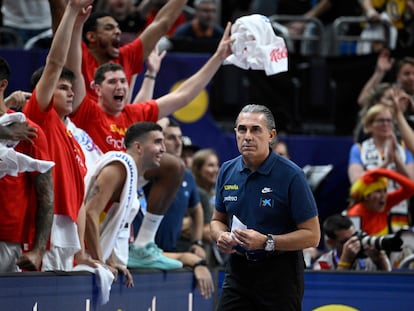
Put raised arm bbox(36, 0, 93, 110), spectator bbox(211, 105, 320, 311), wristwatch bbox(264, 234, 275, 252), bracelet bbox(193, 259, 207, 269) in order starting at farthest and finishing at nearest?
bracelet bbox(193, 259, 207, 269), raised arm bbox(36, 0, 93, 110), spectator bbox(211, 105, 320, 311), wristwatch bbox(264, 234, 275, 252)

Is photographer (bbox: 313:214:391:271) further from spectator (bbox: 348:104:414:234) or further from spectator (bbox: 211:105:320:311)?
spectator (bbox: 211:105:320:311)

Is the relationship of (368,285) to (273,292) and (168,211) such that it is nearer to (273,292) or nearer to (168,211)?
(168,211)

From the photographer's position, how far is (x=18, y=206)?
6.88 m

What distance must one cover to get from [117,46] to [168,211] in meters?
1.57

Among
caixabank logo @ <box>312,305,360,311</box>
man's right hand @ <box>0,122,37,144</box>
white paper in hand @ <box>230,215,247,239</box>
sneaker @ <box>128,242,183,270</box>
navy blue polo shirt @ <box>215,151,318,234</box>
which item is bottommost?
caixabank logo @ <box>312,305,360,311</box>

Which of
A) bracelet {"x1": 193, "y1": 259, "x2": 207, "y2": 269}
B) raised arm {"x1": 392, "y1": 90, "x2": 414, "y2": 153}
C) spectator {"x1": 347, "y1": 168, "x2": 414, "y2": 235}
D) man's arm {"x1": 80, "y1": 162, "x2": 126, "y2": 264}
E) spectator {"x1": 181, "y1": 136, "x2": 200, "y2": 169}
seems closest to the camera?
man's arm {"x1": 80, "y1": 162, "x2": 126, "y2": 264}

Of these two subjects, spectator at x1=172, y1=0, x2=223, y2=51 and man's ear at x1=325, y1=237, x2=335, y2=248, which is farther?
spectator at x1=172, y1=0, x2=223, y2=51

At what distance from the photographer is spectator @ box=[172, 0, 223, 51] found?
1260 cm

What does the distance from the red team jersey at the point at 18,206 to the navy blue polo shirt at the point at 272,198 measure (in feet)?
4.27

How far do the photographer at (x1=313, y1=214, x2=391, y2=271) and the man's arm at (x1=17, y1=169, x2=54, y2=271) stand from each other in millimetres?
3461

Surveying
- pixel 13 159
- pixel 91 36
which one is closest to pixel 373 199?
pixel 91 36

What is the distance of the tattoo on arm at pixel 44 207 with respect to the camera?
A: 6836 millimetres

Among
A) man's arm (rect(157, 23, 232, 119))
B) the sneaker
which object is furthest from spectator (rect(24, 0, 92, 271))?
man's arm (rect(157, 23, 232, 119))

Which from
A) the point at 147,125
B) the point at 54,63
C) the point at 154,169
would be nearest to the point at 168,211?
the point at 154,169
